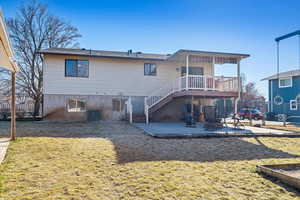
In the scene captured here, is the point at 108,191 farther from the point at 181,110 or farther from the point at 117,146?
the point at 181,110

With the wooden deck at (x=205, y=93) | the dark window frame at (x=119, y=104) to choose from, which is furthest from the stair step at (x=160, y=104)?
the dark window frame at (x=119, y=104)

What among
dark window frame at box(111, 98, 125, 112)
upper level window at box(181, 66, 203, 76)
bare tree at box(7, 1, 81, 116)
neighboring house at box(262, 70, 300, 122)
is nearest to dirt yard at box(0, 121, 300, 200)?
dark window frame at box(111, 98, 125, 112)

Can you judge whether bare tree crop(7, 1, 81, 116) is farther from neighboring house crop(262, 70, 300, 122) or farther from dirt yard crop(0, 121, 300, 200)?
neighboring house crop(262, 70, 300, 122)

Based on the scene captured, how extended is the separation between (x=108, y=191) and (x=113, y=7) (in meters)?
11.6

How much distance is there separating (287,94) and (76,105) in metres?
22.2

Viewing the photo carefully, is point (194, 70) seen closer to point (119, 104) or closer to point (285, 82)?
point (119, 104)

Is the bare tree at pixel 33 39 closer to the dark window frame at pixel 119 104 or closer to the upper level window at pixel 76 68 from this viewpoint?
the upper level window at pixel 76 68

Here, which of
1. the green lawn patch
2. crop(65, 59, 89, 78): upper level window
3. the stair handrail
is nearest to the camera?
the green lawn patch

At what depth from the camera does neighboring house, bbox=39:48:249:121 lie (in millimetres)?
13117

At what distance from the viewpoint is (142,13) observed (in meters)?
12.9

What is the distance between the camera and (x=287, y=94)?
2147 centimetres

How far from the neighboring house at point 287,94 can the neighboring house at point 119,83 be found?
1158 centimetres

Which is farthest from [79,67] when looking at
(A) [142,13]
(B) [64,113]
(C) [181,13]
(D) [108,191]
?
(D) [108,191]

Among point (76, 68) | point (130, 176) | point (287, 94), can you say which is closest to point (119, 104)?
point (76, 68)
